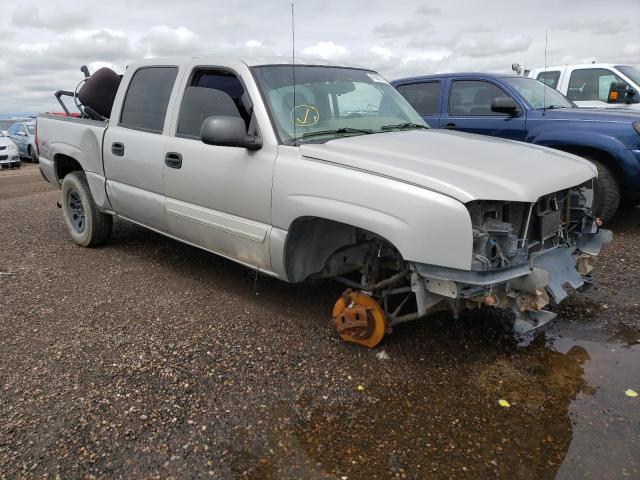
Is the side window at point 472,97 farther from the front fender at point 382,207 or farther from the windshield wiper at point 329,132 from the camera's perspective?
the front fender at point 382,207

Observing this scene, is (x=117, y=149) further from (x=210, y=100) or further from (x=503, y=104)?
(x=503, y=104)

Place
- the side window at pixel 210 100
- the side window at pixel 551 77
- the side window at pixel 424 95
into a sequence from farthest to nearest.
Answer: the side window at pixel 551 77, the side window at pixel 424 95, the side window at pixel 210 100

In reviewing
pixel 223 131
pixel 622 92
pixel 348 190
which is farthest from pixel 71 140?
pixel 622 92

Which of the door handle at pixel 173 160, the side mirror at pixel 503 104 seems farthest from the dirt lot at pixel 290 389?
the side mirror at pixel 503 104

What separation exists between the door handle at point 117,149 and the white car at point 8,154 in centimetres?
1620

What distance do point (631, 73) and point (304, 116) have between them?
672 centimetres

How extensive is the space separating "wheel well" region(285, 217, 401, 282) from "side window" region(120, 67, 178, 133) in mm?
1718

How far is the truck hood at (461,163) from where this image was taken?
2.77 m

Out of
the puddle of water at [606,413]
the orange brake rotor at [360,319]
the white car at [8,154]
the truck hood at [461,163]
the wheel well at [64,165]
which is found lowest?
the white car at [8,154]

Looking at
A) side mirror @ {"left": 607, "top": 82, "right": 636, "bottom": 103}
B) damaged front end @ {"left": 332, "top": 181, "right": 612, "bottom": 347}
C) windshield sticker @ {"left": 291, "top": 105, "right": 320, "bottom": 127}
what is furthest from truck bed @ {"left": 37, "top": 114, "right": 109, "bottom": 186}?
side mirror @ {"left": 607, "top": 82, "right": 636, "bottom": 103}

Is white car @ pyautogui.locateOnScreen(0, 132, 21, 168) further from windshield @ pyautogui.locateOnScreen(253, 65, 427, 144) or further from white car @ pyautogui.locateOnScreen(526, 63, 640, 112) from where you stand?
windshield @ pyautogui.locateOnScreen(253, 65, 427, 144)

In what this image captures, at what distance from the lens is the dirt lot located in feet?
8.21

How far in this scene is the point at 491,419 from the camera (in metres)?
2.78

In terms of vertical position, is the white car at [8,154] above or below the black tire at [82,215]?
below
